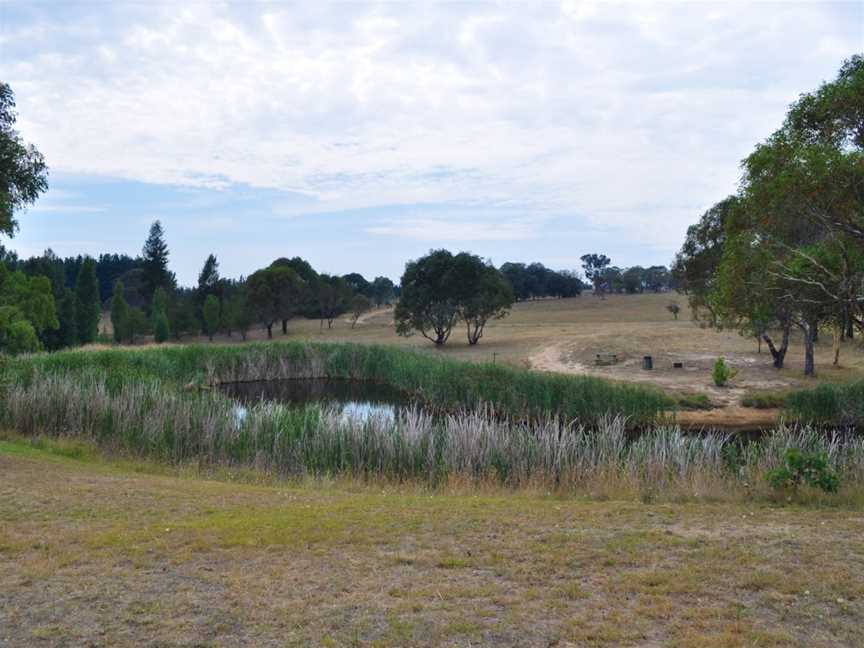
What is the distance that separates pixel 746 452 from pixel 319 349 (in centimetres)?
2451

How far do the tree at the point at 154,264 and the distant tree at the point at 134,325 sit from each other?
64.0 feet

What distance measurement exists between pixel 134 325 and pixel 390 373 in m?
28.2

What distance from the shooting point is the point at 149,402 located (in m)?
15.5

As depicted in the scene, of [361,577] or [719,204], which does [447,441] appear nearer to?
[361,577]

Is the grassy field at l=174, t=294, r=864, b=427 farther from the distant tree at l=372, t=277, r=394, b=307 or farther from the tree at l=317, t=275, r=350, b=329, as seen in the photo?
the distant tree at l=372, t=277, r=394, b=307

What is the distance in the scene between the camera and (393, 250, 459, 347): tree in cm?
4247

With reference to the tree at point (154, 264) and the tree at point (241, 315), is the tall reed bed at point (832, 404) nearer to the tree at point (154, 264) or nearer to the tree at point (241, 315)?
the tree at point (241, 315)

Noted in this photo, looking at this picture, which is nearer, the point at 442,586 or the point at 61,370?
the point at 442,586

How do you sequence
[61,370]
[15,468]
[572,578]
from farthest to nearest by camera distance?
[61,370] → [15,468] → [572,578]

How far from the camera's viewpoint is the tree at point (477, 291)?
4238cm

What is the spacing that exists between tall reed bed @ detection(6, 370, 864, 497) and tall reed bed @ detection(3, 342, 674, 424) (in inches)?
72.1

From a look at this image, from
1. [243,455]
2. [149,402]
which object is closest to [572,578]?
[243,455]

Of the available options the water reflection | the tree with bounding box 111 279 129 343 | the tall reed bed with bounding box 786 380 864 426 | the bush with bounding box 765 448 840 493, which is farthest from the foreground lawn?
the tree with bounding box 111 279 129 343

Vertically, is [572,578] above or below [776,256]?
below
